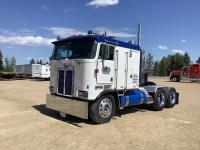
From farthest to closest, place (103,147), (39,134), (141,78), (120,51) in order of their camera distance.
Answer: (141,78) → (120,51) → (39,134) → (103,147)

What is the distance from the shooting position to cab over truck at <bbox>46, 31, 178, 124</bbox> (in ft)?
30.0

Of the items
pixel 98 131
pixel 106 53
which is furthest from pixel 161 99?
pixel 98 131

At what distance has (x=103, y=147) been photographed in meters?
6.80

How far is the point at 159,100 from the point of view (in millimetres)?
12711

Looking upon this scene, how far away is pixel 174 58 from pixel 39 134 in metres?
102

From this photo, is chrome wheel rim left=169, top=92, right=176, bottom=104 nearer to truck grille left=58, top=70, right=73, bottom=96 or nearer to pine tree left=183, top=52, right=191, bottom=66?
truck grille left=58, top=70, right=73, bottom=96

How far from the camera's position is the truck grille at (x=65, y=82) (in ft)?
31.8

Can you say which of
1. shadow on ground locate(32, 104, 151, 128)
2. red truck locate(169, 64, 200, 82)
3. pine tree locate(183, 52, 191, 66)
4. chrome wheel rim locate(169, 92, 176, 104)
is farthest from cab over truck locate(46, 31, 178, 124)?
pine tree locate(183, 52, 191, 66)

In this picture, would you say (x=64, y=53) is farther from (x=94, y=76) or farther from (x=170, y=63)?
(x=170, y=63)

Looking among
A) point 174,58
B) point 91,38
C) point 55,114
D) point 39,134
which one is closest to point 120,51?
point 91,38

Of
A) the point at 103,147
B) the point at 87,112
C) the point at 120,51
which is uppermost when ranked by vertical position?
the point at 120,51

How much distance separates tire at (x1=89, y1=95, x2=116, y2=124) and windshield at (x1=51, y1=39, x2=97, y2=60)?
158 centimetres

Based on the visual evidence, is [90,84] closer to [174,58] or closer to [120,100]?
[120,100]

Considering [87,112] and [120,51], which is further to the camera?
[120,51]
